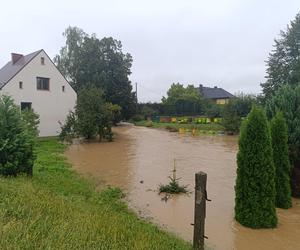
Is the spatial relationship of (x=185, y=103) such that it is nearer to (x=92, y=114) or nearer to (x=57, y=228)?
(x=92, y=114)

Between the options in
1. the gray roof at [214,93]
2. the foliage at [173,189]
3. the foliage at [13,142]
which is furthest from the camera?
the gray roof at [214,93]

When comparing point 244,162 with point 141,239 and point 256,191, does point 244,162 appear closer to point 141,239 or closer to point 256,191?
point 256,191

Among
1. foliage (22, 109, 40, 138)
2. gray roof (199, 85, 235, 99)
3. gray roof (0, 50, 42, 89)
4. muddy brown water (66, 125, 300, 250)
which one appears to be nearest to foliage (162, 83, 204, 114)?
gray roof (199, 85, 235, 99)

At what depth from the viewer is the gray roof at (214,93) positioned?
62.0 metres

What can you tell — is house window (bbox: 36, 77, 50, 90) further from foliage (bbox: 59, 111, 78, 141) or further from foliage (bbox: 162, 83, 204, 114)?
foliage (bbox: 162, 83, 204, 114)

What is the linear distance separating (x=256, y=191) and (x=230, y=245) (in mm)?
1146

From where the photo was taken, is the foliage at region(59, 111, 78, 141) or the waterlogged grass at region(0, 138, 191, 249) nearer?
the waterlogged grass at region(0, 138, 191, 249)

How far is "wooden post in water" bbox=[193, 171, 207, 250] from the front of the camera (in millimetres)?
4621

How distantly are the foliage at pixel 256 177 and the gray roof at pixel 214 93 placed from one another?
5594 cm

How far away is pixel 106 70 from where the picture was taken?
124 ft

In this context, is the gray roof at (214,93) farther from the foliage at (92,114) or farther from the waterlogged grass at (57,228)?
the waterlogged grass at (57,228)

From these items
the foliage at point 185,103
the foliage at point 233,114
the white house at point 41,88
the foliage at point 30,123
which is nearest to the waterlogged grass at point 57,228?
the foliage at point 30,123

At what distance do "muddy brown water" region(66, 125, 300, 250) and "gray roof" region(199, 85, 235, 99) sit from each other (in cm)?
4615

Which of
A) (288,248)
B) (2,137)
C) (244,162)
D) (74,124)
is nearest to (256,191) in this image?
(244,162)
